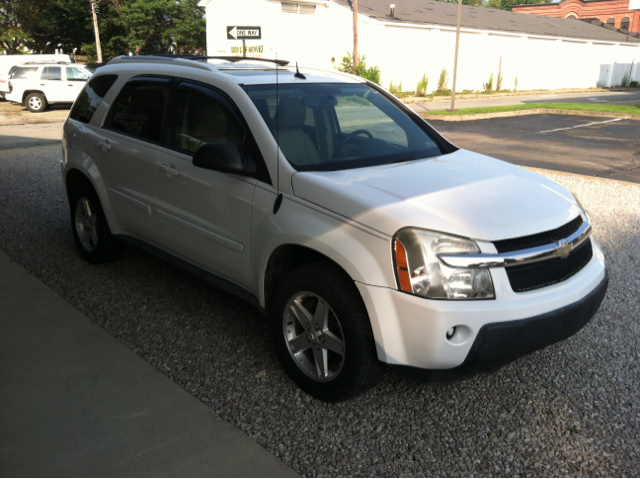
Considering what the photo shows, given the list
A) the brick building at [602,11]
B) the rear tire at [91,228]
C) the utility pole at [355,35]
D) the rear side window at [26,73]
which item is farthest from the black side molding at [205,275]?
the brick building at [602,11]

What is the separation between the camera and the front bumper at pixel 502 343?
294cm

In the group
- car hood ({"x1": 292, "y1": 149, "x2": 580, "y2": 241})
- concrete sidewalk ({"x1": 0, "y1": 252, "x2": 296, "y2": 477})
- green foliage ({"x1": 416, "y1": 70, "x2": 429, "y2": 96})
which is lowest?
green foliage ({"x1": 416, "y1": 70, "x2": 429, "y2": 96})

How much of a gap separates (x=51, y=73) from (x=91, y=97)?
2015cm

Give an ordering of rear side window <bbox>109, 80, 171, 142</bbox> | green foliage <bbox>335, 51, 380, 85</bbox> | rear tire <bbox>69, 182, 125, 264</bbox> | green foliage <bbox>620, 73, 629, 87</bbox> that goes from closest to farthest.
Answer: rear side window <bbox>109, 80, 171, 142</bbox> → rear tire <bbox>69, 182, 125, 264</bbox> → green foliage <bbox>335, 51, 380, 85</bbox> → green foliage <bbox>620, 73, 629, 87</bbox>

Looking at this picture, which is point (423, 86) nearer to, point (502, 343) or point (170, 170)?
point (170, 170)

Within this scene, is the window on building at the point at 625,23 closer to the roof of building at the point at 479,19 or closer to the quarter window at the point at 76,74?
the roof of building at the point at 479,19

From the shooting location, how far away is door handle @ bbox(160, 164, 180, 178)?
4198 mm

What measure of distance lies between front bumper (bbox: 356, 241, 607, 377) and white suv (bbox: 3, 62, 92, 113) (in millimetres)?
22918

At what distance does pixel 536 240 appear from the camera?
3.14 metres

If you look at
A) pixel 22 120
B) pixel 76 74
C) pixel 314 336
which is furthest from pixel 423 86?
pixel 314 336

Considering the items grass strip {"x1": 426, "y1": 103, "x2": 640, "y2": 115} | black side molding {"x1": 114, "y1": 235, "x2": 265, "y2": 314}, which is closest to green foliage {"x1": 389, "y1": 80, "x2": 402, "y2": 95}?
grass strip {"x1": 426, "y1": 103, "x2": 640, "y2": 115}

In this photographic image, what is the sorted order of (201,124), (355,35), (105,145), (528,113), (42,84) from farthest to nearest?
1. (355,35)
2. (528,113)
3. (42,84)
4. (105,145)
5. (201,124)

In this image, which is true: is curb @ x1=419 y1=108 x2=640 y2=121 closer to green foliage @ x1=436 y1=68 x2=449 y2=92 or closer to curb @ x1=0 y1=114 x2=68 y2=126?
green foliage @ x1=436 y1=68 x2=449 y2=92

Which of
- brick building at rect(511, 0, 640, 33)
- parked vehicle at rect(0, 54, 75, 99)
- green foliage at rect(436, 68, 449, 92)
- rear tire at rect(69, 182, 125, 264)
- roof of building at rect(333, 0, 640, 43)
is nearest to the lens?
rear tire at rect(69, 182, 125, 264)
